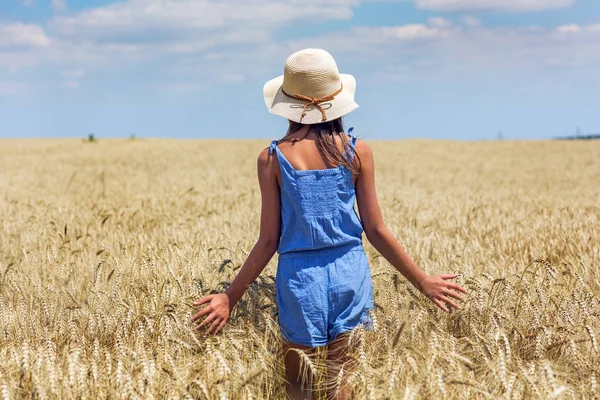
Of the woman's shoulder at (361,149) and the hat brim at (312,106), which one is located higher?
the hat brim at (312,106)

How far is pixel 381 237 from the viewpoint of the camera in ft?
8.02

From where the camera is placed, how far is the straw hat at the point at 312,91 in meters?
2.41

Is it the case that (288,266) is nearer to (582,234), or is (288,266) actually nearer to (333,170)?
(333,170)

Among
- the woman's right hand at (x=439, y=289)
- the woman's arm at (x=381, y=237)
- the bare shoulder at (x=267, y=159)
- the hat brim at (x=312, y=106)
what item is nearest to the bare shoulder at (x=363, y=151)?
the woman's arm at (x=381, y=237)

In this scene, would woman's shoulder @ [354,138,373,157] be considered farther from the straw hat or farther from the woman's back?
the straw hat

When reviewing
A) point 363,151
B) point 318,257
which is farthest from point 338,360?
point 363,151

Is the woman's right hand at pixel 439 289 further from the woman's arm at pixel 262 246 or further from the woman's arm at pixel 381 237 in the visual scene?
the woman's arm at pixel 262 246

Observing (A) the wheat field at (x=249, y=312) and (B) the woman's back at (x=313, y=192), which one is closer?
(A) the wheat field at (x=249, y=312)

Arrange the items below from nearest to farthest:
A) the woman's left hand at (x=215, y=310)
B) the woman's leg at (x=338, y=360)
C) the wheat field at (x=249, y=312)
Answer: the wheat field at (x=249, y=312) → the woman's leg at (x=338, y=360) → the woman's left hand at (x=215, y=310)

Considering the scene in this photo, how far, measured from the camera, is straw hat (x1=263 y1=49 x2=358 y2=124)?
2410 millimetres

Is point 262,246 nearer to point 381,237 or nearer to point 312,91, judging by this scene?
point 381,237

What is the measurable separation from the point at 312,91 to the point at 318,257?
2.12 feet

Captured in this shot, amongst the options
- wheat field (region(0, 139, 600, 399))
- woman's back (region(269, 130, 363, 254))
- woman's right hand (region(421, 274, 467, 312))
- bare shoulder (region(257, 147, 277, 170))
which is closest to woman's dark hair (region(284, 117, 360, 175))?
woman's back (region(269, 130, 363, 254))

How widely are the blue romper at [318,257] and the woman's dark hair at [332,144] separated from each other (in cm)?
4
